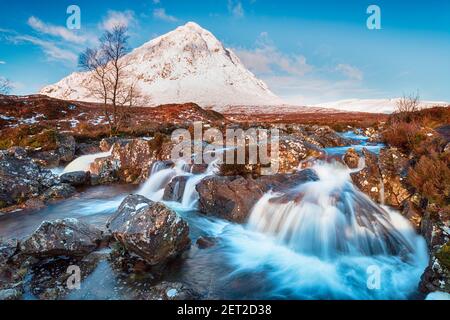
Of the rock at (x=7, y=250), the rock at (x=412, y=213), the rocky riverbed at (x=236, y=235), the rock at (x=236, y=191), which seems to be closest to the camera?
the rocky riverbed at (x=236, y=235)

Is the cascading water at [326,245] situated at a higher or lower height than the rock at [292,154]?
lower

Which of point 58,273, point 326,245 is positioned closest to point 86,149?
point 58,273

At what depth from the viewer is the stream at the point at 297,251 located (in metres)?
6.22

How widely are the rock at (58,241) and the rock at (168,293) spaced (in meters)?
2.28

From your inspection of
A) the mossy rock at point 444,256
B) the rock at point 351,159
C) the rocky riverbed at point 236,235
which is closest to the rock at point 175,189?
the rocky riverbed at point 236,235

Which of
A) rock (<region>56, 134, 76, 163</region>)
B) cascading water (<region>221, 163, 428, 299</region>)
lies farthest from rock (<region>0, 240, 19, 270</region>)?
rock (<region>56, 134, 76, 163</region>)

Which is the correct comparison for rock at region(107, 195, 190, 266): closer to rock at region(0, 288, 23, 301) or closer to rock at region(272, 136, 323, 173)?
rock at region(0, 288, 23, 301)

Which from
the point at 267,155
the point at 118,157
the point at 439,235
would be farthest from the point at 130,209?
the point at 118,157

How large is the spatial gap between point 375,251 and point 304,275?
2.09 metres

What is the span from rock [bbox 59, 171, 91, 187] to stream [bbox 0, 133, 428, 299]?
11.2ft

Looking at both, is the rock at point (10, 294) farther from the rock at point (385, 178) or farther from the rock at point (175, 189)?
the rock at point (385, 178)

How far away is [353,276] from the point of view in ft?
21.9

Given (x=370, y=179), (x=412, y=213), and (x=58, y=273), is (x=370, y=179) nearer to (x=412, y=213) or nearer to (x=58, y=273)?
(x=412, y=213)

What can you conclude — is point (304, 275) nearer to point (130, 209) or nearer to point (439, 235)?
point (439, 235)
